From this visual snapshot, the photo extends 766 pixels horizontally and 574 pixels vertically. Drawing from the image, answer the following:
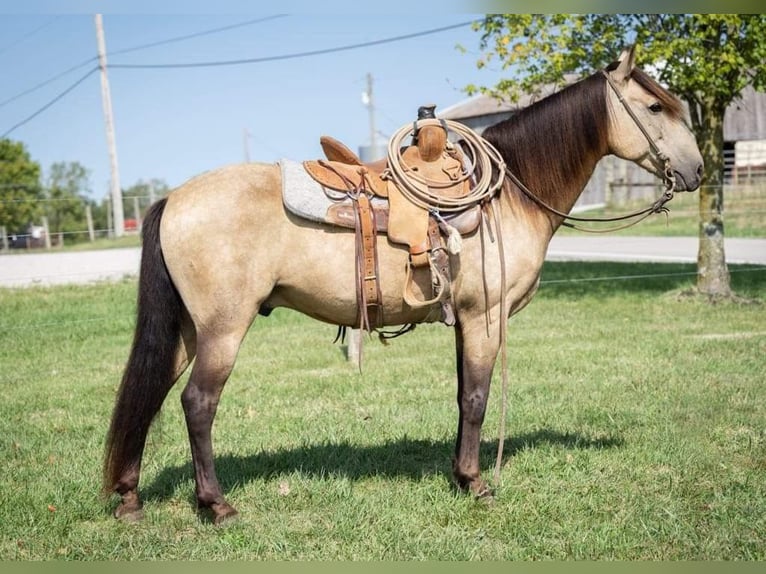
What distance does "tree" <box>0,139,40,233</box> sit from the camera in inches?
959

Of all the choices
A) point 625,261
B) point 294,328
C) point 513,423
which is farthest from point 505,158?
point 625,261

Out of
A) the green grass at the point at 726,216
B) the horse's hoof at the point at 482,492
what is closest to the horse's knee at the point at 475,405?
the horse's hoof at the point at 482,492

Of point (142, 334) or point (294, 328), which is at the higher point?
point (142, 334)

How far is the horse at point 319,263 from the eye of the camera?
140 inches

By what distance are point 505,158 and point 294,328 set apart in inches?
236

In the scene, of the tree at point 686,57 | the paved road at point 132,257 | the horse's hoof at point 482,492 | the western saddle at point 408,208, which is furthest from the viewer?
the paved road at point 132,257

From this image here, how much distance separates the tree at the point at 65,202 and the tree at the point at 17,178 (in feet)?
2.79

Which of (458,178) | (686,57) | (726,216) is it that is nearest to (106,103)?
(686,57)

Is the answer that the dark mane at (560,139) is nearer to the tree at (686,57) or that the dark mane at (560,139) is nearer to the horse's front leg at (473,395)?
the horse's front leg at (473,395)

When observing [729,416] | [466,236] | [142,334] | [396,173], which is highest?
[396,173]

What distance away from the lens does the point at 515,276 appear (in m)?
3.89

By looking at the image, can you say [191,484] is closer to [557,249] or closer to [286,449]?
[286,449]

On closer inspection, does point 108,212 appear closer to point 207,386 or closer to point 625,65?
point 207,386

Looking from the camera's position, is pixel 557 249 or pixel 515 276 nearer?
pixel 515 276
